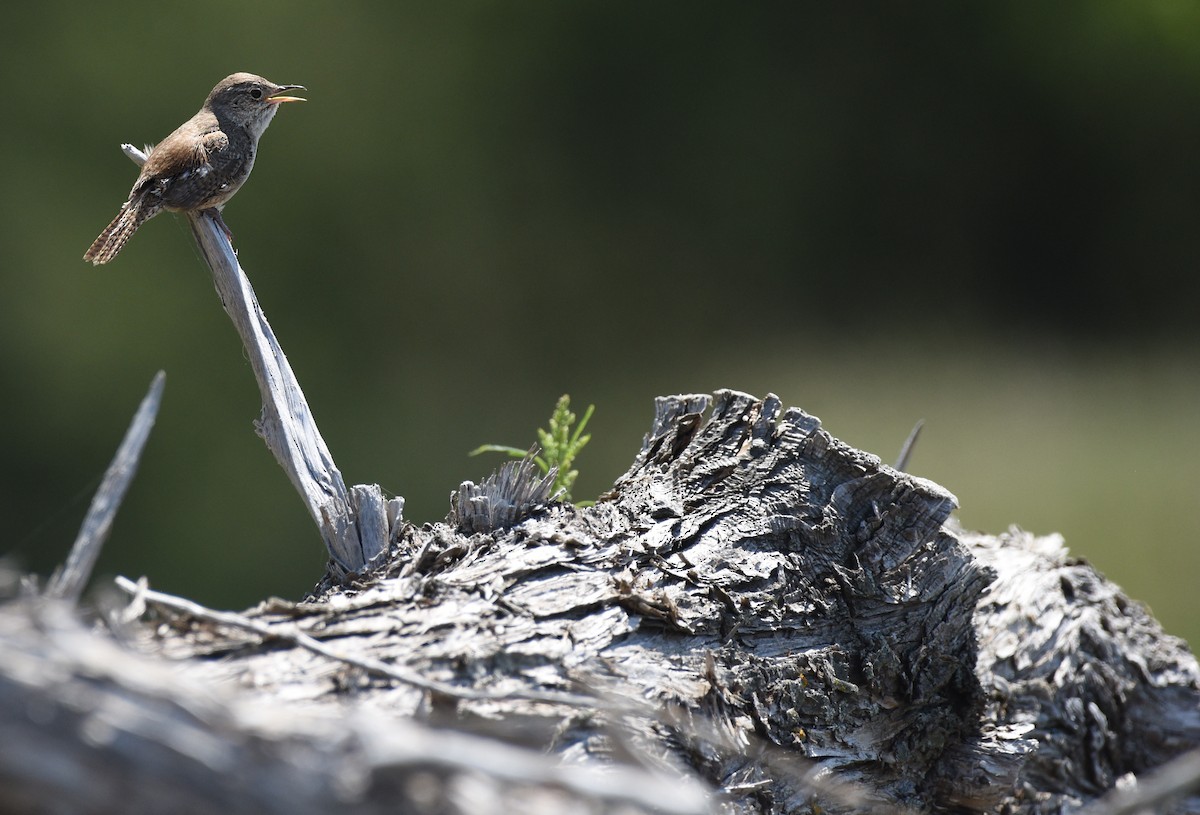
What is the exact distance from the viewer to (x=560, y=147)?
352cm

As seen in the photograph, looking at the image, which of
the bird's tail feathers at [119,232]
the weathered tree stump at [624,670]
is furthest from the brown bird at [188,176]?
the weathered tree stump at [624,670]

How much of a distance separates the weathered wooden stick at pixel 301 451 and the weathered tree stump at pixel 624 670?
0.03 meters

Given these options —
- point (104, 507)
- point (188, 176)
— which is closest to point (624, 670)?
point (104, 507)

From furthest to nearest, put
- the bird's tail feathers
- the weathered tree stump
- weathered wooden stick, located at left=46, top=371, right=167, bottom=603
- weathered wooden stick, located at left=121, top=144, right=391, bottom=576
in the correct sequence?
the bird's tail feathers < weathered wooden stick, located at left=121, top=144, right=391, bottom=576 < weathered wooden stick, located at left=46, top=371, right=167, bottom=603 < the weathered tree stump

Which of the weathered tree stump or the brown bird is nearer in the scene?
the weathered tree stump

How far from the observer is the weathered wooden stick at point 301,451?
2.65ft

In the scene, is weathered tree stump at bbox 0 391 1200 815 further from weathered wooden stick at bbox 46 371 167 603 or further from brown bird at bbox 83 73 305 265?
brown bird at bbox 83 73 305 265

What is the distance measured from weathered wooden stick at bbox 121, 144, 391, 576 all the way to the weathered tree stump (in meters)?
0.03

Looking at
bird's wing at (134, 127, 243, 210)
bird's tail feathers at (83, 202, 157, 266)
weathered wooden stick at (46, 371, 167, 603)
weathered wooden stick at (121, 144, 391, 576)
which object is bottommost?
weathered wooden stick at (46, 371, 167, 603)

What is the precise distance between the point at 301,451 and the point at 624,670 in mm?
384

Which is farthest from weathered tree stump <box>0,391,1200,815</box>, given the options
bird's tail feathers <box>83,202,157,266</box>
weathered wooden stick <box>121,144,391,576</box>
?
bird's tail feathers <box>83,202,157,266</box>

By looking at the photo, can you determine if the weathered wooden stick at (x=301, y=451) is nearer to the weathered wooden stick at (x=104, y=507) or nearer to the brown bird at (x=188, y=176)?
the brown bird at (x=188, y=176)

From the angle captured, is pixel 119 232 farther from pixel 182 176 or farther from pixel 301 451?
pixel 301 451

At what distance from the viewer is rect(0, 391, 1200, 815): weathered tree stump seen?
375 mm
